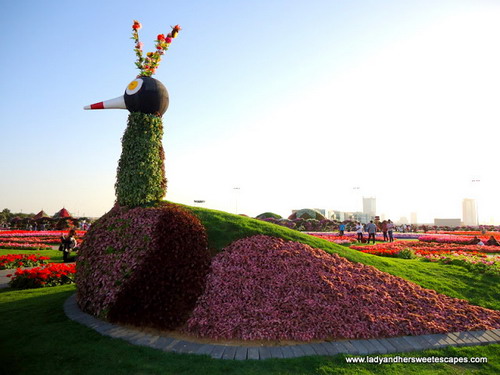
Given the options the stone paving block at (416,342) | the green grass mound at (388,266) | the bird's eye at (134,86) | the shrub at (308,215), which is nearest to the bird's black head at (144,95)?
the bird's eye at (134,86)

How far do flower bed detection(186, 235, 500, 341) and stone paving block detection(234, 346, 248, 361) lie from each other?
349 mm

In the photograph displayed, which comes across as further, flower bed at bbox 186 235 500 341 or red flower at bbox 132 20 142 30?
red flower at bbox 132 20 142 30

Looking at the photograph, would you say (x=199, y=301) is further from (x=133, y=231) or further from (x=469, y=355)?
(x=469, y=355)

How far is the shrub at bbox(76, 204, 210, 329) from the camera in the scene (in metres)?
5.77

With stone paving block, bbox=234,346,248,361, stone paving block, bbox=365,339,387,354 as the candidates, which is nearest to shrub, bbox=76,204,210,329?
stone paving block, bbox=234,346,248,361

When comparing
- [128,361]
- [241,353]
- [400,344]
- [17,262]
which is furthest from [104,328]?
[17,262]

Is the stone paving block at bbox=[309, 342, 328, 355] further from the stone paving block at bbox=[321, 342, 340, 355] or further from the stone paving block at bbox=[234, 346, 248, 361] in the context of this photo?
the stone paving block at bbox=[234, 346, 248, 361]

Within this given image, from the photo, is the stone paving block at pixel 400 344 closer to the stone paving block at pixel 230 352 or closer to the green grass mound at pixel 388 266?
the stone paving block at pixel 230 352

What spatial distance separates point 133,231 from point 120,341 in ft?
7.95

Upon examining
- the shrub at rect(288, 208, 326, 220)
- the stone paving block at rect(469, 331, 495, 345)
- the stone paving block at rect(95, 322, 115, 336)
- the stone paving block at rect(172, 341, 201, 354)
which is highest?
the shrub at rect(288, 208, 326, 220)

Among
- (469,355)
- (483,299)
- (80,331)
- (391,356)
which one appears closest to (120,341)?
(80,331)

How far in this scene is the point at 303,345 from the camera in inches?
197

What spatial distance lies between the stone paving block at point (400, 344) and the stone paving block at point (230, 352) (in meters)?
2.66

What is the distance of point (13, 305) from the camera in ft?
23.7
